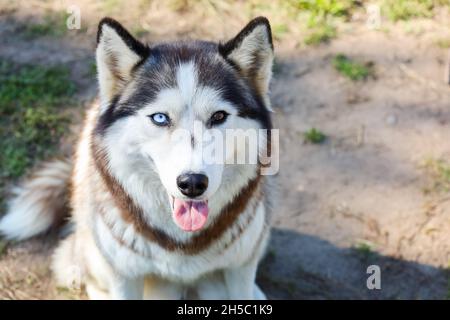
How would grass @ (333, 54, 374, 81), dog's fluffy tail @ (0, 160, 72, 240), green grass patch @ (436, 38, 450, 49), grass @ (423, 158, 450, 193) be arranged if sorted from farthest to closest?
green grass patch @ (436, 38, 450, 49) → grass @ (333, 54, 374, 81) → grass @ (423, 158, 450, 193) → dog's fluffy tail @ (0, 160, 72, 240)

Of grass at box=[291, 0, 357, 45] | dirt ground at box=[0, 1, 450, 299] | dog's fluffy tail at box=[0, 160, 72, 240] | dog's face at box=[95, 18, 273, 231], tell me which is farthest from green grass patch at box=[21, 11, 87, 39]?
dog's face at box=[95, 18, 273, 231]

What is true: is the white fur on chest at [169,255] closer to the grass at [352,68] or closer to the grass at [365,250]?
the grass at [365,250]

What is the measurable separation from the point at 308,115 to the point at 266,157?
6.43 ft

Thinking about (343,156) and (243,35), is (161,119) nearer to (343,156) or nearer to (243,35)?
(243,35)

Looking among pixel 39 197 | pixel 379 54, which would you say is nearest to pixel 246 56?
pixel 39 197

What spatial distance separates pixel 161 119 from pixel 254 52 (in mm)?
598

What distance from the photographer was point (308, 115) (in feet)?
17.1

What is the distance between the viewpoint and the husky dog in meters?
3.02

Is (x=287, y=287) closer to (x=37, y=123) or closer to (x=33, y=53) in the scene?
(x=37, y=123)

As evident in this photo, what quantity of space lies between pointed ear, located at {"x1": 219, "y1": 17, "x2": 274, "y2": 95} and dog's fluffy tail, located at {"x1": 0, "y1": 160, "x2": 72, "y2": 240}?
5.01 ft

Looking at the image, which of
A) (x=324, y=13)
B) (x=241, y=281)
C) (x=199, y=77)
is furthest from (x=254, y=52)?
(x=324, y=13)

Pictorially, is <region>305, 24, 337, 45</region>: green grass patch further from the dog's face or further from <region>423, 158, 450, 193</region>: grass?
the dog's face

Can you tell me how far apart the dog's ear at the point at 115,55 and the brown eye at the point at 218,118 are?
0.47m

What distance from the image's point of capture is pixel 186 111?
3.02 metres
